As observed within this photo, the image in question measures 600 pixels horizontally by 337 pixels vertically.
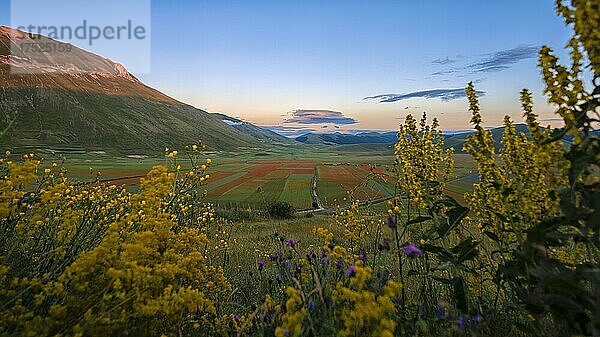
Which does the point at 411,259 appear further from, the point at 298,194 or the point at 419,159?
the point at 298,194

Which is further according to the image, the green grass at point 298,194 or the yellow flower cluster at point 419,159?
the green grass at point 298,194

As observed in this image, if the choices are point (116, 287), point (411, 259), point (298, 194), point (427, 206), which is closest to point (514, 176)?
point (427, 206)

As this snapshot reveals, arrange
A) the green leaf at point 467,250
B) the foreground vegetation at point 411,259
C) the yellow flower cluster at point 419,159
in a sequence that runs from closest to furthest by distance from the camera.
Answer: the foreground vegetation at point 411,259
the green leaf at point 467,250
the yellow flower cluster at point 419,159

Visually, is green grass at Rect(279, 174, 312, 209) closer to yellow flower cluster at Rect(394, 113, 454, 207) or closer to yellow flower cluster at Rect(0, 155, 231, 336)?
yellow flower cluster at Rect(394, 113, 454, 207)

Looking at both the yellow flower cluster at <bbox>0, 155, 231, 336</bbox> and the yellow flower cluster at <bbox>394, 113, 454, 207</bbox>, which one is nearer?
the yellow flower cluster at <bbox>0, 155, 231, 336</bbox>

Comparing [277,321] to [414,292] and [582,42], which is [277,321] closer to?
[414,292]

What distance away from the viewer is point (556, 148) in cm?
225

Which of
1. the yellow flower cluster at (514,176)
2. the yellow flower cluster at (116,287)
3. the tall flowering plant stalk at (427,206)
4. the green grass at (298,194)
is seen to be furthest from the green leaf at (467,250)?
the green grass at (298,194)

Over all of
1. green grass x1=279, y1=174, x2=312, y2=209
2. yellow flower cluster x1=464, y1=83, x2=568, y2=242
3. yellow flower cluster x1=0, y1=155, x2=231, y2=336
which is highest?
yellow flower cluster x1=464, y1=83, x2=568, y2=242

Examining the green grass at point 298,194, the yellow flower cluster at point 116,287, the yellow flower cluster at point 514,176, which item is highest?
the yellow flower cluster at point 514,176

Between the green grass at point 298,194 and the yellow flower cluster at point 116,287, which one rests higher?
the yellow flower cluster at point 116,287

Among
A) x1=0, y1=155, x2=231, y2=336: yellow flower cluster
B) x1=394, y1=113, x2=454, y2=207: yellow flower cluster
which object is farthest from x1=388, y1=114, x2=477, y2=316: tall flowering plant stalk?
x1=0, y1=155, x2=231, y2=336: yellow flower cluster

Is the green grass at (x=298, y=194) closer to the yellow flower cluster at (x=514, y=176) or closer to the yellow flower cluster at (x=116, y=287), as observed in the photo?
the yellow flower cluster at (x=514, y=176)

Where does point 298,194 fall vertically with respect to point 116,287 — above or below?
below
